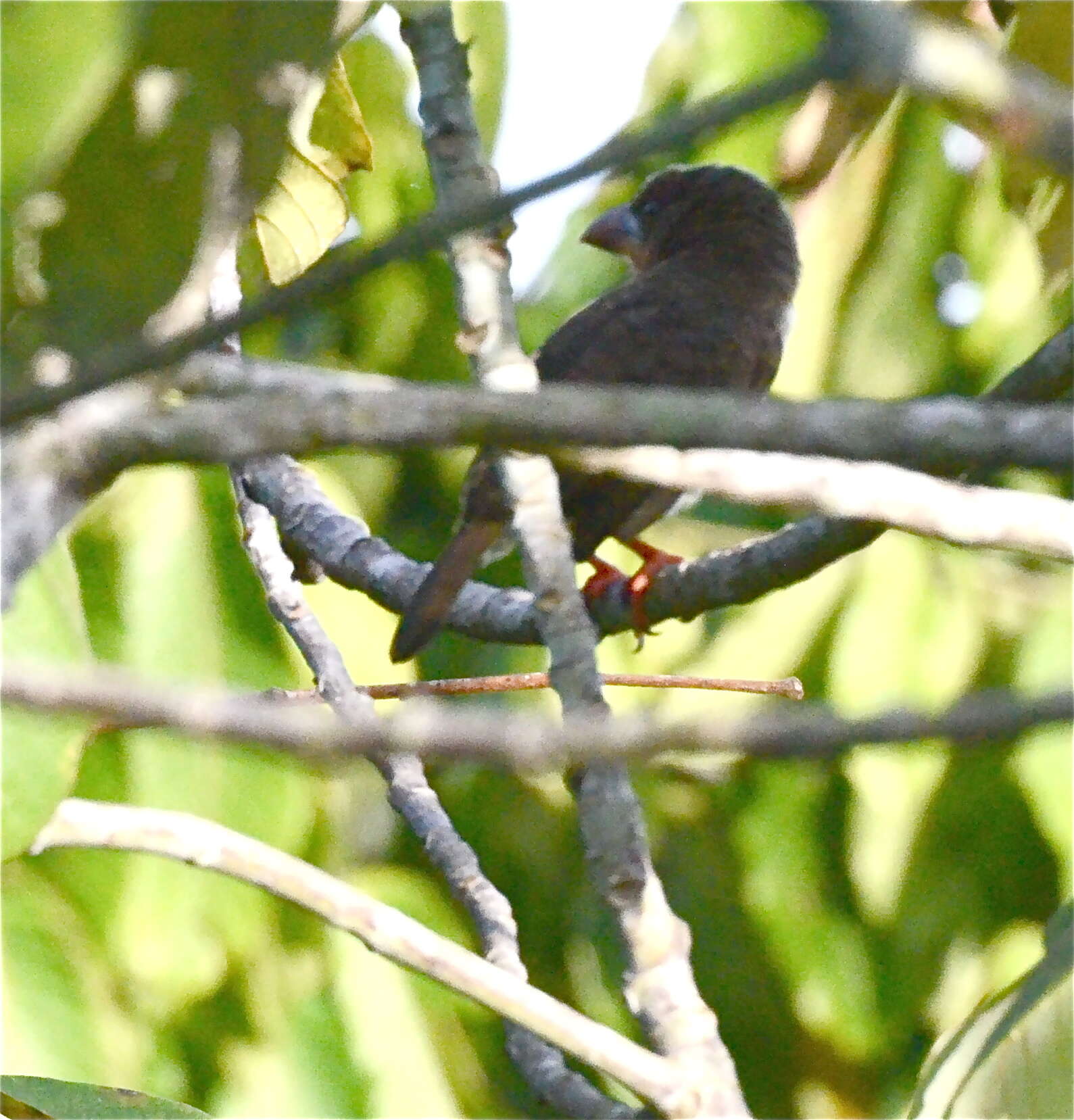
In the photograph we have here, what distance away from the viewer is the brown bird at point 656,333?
328 cm

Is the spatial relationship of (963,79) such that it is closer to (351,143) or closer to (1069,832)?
(351,143)

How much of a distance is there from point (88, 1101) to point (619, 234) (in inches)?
150

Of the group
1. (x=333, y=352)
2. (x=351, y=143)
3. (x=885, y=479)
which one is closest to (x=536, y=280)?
(x=333, y=352)

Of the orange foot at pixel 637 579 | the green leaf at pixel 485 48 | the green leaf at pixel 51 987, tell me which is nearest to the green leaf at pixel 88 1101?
the green leaf at pixel 51 987

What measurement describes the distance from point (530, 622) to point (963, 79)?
7.63 feet

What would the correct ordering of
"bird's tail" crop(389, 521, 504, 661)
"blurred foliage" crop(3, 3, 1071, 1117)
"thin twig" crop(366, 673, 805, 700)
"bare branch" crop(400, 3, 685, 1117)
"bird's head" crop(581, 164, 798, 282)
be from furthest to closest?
1. "bird's head" crop(581, 164, 798, 282)
2. "bird's tail" crop(389, 521, 504, 661)
3. "blurred foliage" crop(3, 3, 1071, 1117)
4. "thin twig" crop(366, 673, 805, 700)
5. "bare branch" crop(400, 3, 685, 1117)

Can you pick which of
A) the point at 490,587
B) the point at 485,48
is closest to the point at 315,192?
the point at 485,48

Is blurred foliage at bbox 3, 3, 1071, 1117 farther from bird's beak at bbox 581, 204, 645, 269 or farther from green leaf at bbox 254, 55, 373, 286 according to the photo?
green leaf at bbox 254, 55, 373, 286

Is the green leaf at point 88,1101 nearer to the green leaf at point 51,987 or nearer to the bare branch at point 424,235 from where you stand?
the bare branch at point 424,235

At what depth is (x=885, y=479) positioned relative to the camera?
1.25m

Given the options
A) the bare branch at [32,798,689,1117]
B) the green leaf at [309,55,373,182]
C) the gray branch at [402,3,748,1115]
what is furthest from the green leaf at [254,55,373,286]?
the bare branch at [32,798,689,1117]

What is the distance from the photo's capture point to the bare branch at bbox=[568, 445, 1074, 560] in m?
1.22

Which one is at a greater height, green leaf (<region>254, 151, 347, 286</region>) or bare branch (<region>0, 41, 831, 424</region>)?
green leaf (<region>254, 151, 347, 286</region>)

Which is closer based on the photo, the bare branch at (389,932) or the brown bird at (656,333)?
the bare branch at (389,932)
